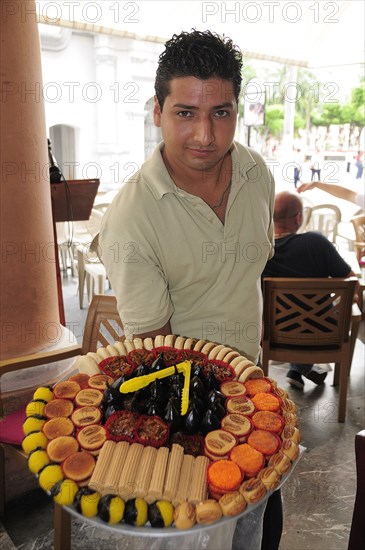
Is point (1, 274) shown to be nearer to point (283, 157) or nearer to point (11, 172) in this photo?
point (11, 172)

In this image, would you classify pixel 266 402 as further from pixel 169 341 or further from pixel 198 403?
pixel 169 341

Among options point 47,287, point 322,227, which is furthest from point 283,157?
point 47,287

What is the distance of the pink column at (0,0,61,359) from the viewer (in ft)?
6.66

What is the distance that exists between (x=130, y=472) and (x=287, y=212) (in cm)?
232

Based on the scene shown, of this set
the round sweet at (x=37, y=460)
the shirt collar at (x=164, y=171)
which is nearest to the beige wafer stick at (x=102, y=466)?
the round sweet at (x=37, y=460)

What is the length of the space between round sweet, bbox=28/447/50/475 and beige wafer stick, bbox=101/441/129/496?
141 mm

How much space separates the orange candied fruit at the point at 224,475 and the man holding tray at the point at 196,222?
0.43m

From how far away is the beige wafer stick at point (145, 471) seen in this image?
0.95m

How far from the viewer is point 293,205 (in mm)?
3059

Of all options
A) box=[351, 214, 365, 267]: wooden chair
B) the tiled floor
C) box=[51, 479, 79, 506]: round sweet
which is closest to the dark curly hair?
box=[51, 479, 79, 506]: round sweet

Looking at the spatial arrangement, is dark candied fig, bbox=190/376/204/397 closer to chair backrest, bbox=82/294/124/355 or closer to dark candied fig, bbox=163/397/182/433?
dark candied fig, bbox=163/397/182/433

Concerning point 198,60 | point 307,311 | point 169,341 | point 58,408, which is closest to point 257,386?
point 169,341

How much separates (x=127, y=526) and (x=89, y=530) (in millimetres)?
1470

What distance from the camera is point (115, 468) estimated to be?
0.99 metres
